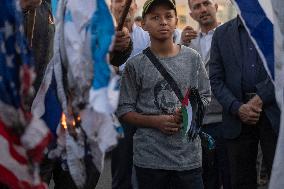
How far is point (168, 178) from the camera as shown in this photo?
10.8 ft

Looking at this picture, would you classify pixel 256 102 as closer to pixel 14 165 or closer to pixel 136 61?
pixel 136 61

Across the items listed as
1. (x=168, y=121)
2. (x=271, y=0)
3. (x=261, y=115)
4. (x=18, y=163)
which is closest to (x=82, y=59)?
(x=18, y=163)

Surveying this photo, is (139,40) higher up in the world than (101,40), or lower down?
lower down

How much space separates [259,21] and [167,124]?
955 millimetres

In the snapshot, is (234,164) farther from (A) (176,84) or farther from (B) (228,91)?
(A) (176,84)

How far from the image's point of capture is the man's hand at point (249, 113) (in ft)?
11.6

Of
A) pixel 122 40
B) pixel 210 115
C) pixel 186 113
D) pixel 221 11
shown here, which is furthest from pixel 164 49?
pixel 221 11

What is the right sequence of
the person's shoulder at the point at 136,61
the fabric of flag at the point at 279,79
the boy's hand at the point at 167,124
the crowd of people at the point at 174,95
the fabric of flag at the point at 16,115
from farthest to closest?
the person's shoulder at the point at 136,61, the boy's hand at the point at 167,124, the crowd of people at the point at 174,95, the fabric of flag at the point at 279,79, the fabric of flag at the point at 16,115

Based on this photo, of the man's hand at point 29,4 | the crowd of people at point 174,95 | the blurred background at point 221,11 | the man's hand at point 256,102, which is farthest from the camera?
the blurred background at point 221,11

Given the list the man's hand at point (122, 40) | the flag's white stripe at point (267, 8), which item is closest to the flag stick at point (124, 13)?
the man's hand at point (122, 40)

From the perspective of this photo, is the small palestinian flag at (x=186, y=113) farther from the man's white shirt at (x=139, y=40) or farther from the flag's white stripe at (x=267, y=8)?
the man's white shirt at (x=139, y=40)

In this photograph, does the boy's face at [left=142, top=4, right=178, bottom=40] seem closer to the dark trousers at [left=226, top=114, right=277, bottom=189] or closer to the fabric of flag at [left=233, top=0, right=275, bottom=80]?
the dark trousers at [left=226, top=114, right=277, bottom=189]

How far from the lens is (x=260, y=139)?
3635 mm

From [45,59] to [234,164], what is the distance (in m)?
1.53
